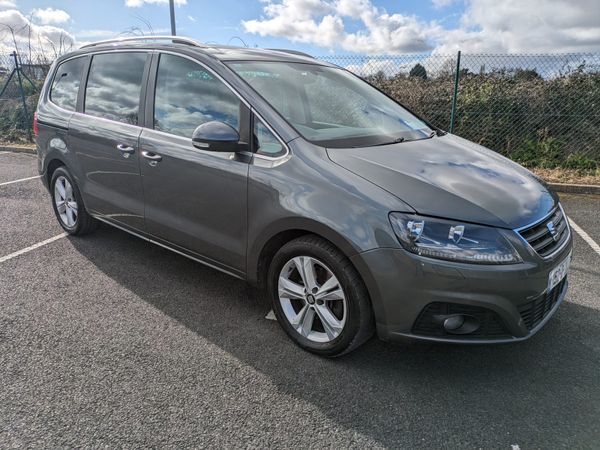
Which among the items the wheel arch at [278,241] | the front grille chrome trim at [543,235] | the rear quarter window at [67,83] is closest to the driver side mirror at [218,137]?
the wheel arch at [278,241]

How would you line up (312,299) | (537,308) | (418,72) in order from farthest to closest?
(418,72), (312,299), (537,308)

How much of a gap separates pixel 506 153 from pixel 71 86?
6997 millimetres

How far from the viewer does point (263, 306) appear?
11.1ft

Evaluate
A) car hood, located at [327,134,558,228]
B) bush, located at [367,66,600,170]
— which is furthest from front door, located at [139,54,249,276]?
bush, located at [367,66,600,170]

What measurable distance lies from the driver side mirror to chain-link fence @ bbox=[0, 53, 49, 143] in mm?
10439

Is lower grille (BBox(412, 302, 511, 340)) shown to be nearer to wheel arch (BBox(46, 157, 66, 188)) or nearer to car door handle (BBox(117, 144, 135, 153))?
car door handle (BBox(117, 144, 135, 153))

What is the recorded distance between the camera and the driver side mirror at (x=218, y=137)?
9.05 feet

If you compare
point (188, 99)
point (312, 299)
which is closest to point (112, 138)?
point (188, 99)

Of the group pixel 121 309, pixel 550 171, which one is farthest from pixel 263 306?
pixel 550 171

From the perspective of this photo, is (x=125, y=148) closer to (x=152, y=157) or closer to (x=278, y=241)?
(x=152, y=157)

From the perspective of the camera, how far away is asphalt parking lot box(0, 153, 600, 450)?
218cm

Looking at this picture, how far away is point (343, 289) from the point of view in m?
2.50

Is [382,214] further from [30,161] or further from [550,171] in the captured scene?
[30,161]

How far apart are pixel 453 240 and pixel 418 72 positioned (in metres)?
7.26
